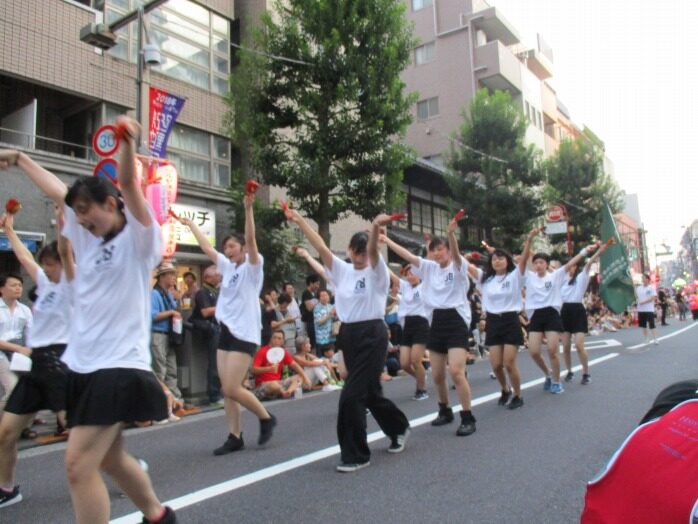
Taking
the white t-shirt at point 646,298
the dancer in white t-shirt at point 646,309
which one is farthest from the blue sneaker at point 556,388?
the white t-shirt at point 646,298

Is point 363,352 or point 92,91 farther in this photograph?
point 92,91

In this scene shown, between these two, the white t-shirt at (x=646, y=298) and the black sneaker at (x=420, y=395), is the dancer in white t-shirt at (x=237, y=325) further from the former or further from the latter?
the white t-shirt at (x=646, y=298)

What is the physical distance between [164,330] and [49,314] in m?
3.82

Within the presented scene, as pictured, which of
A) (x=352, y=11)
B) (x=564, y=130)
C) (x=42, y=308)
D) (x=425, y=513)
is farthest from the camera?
(x=564, y=130)

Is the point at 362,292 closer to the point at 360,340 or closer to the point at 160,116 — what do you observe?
the point at 360,340

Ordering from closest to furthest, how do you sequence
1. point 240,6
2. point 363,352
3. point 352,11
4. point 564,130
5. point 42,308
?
point 42,308 → point 363,352 → point 352,11 → point 240,6 → point 564,130

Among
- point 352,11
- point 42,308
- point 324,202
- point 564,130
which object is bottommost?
point 42,308

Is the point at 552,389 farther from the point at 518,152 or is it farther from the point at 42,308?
the point at 518,152

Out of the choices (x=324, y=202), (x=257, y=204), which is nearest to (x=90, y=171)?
(x=257, y=204)

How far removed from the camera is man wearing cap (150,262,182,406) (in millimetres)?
8031

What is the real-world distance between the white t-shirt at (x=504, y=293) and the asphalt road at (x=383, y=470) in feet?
4.00

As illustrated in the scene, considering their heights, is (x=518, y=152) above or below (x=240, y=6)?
below

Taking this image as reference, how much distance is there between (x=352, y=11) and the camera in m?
12.9

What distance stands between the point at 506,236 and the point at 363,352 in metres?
20.9
